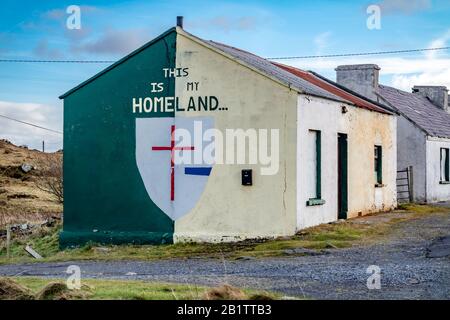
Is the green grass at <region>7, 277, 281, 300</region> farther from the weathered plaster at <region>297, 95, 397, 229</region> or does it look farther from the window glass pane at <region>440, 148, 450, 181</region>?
the window glass pane at <region>440, 148, 450, 181</region>

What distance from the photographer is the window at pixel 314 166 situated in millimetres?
19328

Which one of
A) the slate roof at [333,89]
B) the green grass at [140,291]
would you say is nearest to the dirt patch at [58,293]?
the green grass at [140,291]

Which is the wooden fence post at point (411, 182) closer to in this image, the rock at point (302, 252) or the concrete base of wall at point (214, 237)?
the concrete base of wall at point (214, 237)

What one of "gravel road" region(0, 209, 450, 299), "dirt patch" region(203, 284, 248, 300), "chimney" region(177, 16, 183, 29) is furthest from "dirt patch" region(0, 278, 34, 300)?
"chimney" region(177, 16, 183, 29)

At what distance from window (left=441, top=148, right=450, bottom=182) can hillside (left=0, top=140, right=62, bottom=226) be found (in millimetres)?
16817

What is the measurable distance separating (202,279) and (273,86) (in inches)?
292

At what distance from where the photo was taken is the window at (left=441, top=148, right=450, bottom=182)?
105ft

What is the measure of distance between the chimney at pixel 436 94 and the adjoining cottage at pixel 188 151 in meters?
18.6

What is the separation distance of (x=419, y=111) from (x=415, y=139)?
11.4ft

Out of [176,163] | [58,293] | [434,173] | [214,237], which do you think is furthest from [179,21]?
[434,173]

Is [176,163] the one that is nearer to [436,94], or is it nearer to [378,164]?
[378,164]

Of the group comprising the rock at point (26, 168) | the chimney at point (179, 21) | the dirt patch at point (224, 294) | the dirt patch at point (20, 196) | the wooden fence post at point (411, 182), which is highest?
the chimney at point (179, 21)
